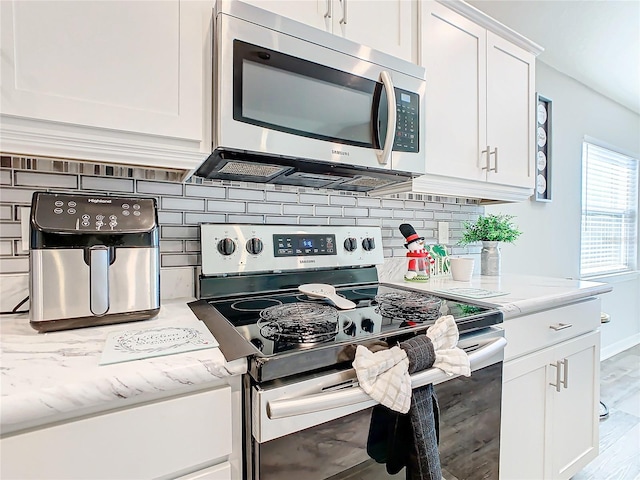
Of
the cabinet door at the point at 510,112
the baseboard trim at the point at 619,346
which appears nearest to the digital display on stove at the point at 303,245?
the cabinet door at the point at 510,112

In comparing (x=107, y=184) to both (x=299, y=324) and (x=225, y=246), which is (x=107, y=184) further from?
(x=299, y=324)

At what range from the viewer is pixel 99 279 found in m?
0.79

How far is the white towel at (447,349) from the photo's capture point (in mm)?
803

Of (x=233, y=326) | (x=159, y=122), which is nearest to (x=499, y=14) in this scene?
(x=159, y=122)

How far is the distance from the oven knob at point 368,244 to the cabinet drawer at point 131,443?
96 centimetres

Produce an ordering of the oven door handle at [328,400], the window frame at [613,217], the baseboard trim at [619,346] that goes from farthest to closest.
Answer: the baseboard trim at [619,346], the window frame at [613,217], the oven door handle at [328,400]

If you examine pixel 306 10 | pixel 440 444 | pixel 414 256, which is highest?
pixel 306 10

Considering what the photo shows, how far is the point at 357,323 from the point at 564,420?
1.17 metres

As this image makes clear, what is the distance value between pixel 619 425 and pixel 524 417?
1525 mm

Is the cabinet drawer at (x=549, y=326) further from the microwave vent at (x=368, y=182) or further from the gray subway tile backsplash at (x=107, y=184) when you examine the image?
the gray subway tile backsplash at (x=107, y=184)

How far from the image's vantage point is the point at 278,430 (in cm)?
64

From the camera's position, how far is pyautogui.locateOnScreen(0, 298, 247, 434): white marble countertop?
495 mm


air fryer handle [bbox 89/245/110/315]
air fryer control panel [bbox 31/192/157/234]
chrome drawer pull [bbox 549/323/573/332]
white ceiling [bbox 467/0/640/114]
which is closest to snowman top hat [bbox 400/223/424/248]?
chrome drawer pull [bbox 549/323/573/332]

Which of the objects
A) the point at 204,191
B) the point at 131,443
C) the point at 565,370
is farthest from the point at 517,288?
the point at 131,443
